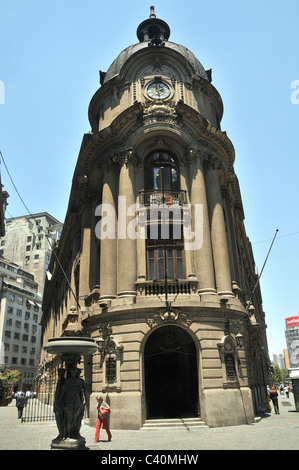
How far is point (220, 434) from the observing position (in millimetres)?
15352

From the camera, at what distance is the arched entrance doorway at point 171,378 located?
20750mm

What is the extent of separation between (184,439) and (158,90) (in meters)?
20.8

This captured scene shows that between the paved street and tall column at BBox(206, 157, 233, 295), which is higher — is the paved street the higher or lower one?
the lower one

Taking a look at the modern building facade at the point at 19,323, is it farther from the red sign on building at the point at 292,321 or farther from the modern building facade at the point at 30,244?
the red sign on building at the point at 292,321

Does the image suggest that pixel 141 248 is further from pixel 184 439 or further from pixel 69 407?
pixel 69 407

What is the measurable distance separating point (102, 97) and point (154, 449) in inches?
930

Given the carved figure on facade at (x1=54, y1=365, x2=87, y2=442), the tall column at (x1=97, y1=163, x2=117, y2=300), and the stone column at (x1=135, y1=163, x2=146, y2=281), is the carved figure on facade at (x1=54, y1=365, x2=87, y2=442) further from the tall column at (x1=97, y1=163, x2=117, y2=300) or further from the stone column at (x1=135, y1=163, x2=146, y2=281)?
the stone column at (x1=135, y1=163, x2=146, y2=281)

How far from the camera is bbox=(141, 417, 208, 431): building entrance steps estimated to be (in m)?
17.2

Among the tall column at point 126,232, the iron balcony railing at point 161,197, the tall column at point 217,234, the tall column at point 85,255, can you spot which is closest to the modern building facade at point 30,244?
the tall column at point 85,255

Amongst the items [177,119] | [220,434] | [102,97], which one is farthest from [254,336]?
[102,97]

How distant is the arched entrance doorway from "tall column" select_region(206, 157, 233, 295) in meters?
3.73

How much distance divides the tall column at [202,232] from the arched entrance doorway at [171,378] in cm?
318

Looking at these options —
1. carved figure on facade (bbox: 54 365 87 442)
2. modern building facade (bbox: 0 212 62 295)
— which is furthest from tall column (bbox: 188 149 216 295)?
modern building facade (bbox: 0 212 62 295)

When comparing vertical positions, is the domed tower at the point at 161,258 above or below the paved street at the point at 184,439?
above
